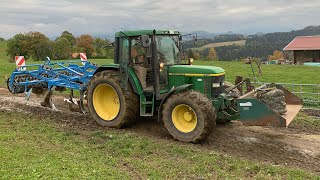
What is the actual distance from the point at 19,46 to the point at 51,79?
51.2 metres

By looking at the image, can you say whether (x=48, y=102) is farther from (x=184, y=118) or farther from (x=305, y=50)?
(x=305, y=50)

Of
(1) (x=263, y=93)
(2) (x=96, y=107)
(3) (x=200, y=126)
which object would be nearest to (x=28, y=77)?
(2) (x=96, y=107)

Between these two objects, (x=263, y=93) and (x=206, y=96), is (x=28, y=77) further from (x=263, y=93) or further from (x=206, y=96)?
(x=263, y=93)

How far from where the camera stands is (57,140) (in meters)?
8.55

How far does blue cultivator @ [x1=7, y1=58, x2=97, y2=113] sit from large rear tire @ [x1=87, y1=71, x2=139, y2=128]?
67cm

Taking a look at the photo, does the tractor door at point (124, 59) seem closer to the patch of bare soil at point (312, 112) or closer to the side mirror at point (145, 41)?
the side mirror at point (145, 41)

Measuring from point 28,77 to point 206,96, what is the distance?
6.86 metres

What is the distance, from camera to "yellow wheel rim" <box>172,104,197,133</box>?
8.52m

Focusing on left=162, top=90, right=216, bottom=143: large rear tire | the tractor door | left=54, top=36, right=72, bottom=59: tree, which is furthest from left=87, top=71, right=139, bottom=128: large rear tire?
left=54, top=36, right=72, bottom=59: tree

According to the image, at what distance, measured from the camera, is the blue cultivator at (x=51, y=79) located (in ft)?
37.0

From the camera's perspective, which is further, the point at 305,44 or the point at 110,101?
the point at 305,44

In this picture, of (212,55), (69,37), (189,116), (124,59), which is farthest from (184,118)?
(212,55)

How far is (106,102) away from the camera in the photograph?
1027 centimetres

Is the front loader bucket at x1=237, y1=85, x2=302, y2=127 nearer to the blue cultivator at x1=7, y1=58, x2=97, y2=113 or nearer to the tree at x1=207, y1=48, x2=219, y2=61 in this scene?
the blue cultivator at x1=7, y1=58, x2=97, y2=113
